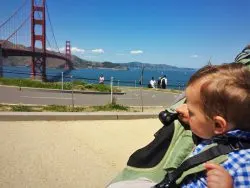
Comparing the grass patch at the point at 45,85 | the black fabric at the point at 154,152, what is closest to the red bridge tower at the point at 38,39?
the grass patch at the point at 45,85

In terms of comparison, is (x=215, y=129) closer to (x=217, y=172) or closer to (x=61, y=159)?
(x=217, y=172)

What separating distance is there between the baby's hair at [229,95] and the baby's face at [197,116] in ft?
0.09

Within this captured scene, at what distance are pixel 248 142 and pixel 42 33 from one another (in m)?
43.0

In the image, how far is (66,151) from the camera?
4551mm

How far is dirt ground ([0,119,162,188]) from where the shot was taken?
3623 mm

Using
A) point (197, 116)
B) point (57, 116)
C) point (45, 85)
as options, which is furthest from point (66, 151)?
point (45, 85)

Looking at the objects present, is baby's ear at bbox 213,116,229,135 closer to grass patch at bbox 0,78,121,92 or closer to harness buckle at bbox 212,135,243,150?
harness buckle at bbox 212,135,243,150

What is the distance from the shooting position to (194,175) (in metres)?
1.30

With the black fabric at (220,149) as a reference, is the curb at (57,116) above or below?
below

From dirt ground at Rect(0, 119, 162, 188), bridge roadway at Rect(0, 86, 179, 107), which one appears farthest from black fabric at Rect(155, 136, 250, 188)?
bridge roadway at Rect(0, 86, 179, 107)

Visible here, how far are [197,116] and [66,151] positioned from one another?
3.43 meters

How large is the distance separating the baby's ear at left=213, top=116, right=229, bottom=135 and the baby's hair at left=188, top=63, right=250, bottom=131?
0.04 feet

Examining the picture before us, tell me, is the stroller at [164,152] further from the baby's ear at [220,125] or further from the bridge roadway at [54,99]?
the bridge roadway at [54,99]

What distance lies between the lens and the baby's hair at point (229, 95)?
1190mm
